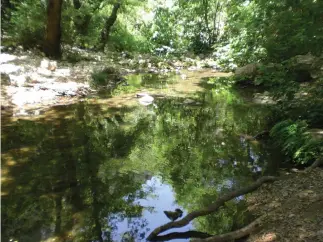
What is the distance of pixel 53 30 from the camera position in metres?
13.0

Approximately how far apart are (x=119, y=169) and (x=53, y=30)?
877 cm

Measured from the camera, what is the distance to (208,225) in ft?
14.2

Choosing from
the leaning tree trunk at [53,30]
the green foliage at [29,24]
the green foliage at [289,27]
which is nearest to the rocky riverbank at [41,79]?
the leaning tree trunk at [53,30]

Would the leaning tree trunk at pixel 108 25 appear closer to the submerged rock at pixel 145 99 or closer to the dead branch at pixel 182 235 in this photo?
the submerged rock at pixel 145 99

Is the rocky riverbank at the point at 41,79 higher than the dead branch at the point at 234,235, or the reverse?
the rocky riverbank at the point at 41,79

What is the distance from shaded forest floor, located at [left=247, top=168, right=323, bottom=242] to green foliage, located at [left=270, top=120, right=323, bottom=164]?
1.44 ft

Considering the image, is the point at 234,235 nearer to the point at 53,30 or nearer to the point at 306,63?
the point at 306,63

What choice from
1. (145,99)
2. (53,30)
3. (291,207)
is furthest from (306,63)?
(53,30)

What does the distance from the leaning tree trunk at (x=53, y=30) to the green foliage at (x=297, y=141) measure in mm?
9065

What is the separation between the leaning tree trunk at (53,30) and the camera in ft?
41.0

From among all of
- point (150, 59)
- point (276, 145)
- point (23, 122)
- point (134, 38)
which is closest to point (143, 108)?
point (23, 122)

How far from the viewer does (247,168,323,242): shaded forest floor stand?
3631 mm

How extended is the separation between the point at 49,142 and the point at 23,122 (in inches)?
52.3

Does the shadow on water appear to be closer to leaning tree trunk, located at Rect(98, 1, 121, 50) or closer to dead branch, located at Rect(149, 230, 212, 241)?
dead branch, located at Rect(149, 230, 212, 241)
